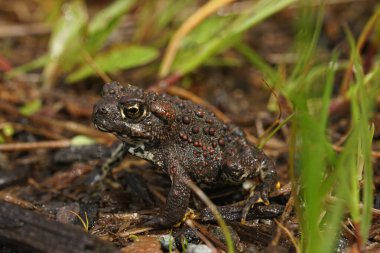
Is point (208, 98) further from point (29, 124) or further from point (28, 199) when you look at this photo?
point (28, 199)

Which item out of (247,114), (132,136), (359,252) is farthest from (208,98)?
(359,252)

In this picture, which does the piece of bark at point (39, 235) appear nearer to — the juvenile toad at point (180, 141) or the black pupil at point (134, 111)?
the juvenile toad at point (180, 141)

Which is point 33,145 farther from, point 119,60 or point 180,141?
point 180,141

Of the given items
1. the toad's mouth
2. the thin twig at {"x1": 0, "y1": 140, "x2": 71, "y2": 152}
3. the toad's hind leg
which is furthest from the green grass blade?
the toad's hind leg

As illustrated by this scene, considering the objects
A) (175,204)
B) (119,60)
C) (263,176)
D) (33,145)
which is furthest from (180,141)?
(119,60)

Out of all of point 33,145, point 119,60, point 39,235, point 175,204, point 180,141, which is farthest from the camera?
point 119,60

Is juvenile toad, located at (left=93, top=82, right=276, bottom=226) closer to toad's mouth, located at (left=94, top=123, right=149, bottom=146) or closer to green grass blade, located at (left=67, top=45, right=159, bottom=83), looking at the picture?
toad's mouth, located at (left=94, top=123, right=149, bottom=146)
